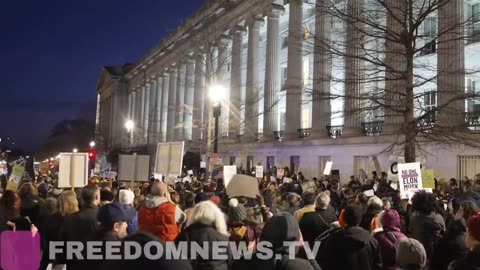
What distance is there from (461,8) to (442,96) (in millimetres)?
3891

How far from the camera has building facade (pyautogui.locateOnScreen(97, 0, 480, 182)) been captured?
21.9 meters

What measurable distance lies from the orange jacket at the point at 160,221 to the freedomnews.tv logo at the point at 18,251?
1.27m

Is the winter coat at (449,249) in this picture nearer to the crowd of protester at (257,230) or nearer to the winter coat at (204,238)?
the crowd of protester at (257,230)

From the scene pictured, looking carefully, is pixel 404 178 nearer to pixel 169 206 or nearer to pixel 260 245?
pixel 169 206

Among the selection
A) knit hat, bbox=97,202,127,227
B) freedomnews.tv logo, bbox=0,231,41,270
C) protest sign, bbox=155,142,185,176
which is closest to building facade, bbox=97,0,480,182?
protest sign, bbox=155,142,185,176

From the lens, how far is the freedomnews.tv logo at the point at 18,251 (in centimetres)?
588

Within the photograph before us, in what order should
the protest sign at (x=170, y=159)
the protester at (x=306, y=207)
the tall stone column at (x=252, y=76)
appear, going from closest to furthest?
the protester at (x=306, y=207) → the protest sign at (x=170, y=159) → the tall stone column at (x=252, y=76)

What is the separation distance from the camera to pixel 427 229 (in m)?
7.38

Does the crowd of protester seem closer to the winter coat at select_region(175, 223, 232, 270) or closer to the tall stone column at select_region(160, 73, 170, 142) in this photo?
the winter coat at select_region(175, 223, 232, 270)

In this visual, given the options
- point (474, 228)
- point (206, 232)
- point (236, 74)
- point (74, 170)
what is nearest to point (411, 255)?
point (474, 228)

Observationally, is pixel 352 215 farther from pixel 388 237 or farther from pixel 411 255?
pixel 411 255

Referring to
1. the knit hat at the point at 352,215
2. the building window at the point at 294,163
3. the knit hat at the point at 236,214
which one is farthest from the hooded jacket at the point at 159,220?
the building window at the point at 294,163

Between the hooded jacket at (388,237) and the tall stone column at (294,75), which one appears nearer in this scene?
the hooded jacket at (388,237)

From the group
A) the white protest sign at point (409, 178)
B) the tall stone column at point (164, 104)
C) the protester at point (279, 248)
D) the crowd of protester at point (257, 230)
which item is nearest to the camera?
the protester at point (279, 248)
